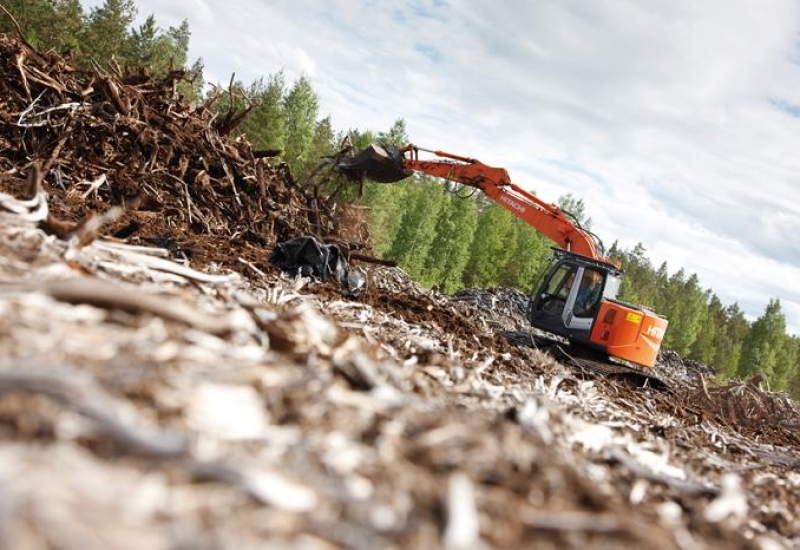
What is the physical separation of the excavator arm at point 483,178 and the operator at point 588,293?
2.68 feet

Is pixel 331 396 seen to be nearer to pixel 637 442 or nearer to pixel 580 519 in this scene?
pixel 580 519

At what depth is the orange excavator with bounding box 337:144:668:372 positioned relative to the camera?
11.8 m

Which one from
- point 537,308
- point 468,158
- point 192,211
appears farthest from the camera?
point 468,158

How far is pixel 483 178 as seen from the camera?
45.9 feet

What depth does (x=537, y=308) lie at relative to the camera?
12.8 m

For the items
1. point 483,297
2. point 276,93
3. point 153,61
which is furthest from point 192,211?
point 153,61

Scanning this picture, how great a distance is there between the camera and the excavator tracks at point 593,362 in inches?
454

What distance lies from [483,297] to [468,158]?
1601 centimetres

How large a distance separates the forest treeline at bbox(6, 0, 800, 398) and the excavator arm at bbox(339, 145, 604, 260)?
10923mm

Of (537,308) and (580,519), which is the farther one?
(537,308)

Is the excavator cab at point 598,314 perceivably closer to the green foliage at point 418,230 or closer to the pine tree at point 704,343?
the green foliage at point 418,230

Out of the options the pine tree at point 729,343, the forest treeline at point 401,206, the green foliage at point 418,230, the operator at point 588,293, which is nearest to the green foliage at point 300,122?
the forest treeline at point 401,206

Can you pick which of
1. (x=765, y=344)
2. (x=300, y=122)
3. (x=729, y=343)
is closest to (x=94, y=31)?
(x=300, y=122)

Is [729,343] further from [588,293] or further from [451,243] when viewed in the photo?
[588,293]
